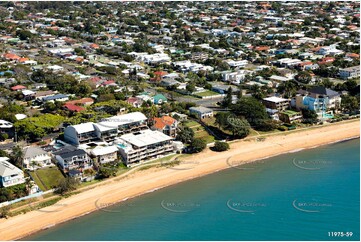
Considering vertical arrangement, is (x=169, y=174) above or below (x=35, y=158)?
below

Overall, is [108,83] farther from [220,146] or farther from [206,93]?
[220,146]

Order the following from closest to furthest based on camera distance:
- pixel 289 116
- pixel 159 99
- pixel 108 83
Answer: pixel 289 116
pixel 159 99
pixel 108 83

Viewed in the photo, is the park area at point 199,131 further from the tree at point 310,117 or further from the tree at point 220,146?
the tree at point 310,117

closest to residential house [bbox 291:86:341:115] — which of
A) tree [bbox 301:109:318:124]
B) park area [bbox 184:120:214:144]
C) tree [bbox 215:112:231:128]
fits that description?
tree [bbox 301:109:318:124]

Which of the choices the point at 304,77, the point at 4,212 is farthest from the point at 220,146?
the point at 304,77

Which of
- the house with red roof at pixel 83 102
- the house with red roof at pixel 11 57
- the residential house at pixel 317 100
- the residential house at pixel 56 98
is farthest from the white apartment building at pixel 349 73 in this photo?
the house with red roof at pixel 11 57
